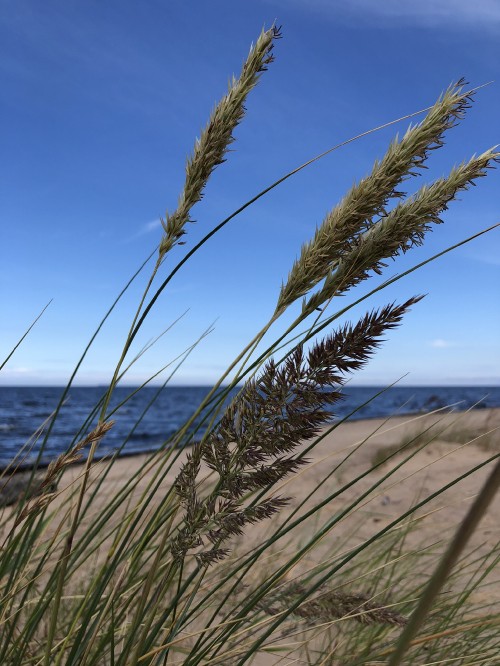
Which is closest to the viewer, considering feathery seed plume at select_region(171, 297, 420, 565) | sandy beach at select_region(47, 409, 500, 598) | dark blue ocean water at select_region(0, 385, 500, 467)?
feathery seed plume at select_region(171, 297, 420, 565)

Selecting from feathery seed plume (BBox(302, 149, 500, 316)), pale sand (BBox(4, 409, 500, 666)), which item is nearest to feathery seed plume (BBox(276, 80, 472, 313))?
feathery seed plume (BBox(302, 149, 500, 316))

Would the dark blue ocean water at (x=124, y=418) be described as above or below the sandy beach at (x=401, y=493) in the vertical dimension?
above

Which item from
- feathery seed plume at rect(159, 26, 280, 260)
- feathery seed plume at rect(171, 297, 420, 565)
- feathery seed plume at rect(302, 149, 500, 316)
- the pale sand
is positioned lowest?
the pale sand

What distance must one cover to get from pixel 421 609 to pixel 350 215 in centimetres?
83

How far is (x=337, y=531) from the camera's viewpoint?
442 centimetres

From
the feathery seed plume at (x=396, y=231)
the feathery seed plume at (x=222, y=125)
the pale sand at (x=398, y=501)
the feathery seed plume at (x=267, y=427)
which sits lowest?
the pale sand at (x=398, y=501)

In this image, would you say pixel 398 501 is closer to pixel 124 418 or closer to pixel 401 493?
pixel 401 493

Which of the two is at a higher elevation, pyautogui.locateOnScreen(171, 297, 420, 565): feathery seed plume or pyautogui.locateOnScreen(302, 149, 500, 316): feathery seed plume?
pyautogui.locateOnScreen(302, 149, 500, 316): feathery seed plume

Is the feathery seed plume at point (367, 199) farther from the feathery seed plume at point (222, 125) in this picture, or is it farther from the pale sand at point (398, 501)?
the pale sand at point (398, 501)

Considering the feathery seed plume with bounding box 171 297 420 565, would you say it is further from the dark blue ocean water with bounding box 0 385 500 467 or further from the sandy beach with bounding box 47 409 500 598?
the sandy beach with bounding box 47 409 500 598

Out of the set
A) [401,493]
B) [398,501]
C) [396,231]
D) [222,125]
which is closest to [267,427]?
[396,231]

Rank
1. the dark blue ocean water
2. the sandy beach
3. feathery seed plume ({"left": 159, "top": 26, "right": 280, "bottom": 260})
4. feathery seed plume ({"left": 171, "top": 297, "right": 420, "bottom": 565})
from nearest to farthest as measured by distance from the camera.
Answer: feathery seed plume ({"left": 171, "top": 297, "right": 420, "bottom": 565}) < feathery seed plume ({"left": 159, "top": 26, "right": 280, "bottom": 260}) < the sandy beach < the dark blue ocean water

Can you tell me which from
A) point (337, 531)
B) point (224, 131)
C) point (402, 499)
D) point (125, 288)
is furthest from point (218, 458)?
point (402, 499)

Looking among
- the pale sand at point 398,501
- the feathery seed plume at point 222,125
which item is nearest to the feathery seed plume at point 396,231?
the feathery seed plume at point 222,125
